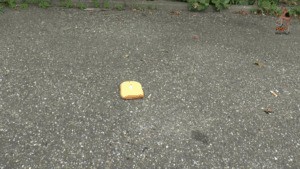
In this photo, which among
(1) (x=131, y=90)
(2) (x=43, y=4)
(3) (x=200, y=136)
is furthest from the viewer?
(2) (x=43, y=4)

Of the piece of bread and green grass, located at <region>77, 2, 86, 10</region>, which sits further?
green grass, located at <region>77, 2, 86, 10</region>

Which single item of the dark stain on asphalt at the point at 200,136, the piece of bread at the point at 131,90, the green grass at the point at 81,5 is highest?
the green grass at the point at 81,5

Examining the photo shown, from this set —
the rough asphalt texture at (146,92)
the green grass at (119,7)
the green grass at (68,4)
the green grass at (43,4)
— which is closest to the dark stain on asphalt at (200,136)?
the rough asphalt texture at (146,92)

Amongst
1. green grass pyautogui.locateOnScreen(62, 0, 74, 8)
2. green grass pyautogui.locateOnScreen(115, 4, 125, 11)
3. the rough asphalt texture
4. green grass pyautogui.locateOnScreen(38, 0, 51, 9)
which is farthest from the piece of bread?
green grass pyautogui.locateOnScreen(38, 0, 51, 9)

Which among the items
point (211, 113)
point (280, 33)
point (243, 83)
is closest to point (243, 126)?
point (211, 113)

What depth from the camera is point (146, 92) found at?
329 cm

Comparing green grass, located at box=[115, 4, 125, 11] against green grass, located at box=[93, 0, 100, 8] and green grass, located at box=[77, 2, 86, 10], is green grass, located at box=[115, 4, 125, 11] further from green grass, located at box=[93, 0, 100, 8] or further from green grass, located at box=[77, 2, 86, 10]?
green grass, located at box=[77, 2, 86, 10]

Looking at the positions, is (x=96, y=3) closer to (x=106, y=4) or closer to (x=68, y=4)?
(x=106, y=4)

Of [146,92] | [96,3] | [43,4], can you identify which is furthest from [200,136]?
[43,4]

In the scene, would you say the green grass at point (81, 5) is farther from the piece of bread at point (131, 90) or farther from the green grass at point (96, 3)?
the piece of bread at point (131, 90)

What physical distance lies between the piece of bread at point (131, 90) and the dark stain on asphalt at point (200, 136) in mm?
667

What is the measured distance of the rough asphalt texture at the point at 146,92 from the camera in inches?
103

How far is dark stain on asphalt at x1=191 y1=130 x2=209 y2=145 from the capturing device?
9.12 feet

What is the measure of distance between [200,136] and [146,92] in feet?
2.54
